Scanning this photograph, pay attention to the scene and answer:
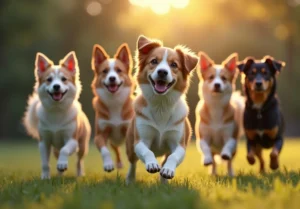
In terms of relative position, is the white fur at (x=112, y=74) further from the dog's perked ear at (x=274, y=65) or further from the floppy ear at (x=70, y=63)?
the dog's perked ear at (x=274, y=65)

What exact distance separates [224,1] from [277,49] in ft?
25.2

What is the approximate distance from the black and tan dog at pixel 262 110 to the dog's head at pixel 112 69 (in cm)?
174

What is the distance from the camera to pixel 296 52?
37.2 metres

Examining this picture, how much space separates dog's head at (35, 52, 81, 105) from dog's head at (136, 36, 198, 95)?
5.17ft

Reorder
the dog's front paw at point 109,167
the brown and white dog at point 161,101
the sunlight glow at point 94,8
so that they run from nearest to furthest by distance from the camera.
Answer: the brown and white dog at point 161,101 → the dog's front paw at point 109,167 → the sunlight glow at point 94,8

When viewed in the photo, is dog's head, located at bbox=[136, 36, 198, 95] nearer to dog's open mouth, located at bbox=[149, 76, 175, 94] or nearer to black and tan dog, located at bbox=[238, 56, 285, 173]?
dog's open mouth, located at bbox=[149, 76, 175, 94]

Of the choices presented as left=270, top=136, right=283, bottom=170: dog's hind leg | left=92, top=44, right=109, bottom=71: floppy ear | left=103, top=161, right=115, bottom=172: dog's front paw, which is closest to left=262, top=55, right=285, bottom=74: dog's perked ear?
left=270, top=136, right=283, bottom=170: dog's hind leg

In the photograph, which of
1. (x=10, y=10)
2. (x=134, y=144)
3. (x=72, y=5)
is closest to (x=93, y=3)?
(x=72, y=5)

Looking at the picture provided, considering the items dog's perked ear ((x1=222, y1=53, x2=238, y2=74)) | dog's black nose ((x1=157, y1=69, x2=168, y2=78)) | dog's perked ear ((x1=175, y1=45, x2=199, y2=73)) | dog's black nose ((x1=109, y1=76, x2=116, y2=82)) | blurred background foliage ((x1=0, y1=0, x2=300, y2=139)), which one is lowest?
dog's black nose ((x1=157, y1=69, x2=168, y2=78))

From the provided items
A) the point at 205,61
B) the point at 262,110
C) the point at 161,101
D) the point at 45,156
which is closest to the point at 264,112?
the point at 262,110

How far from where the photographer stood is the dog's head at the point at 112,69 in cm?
772

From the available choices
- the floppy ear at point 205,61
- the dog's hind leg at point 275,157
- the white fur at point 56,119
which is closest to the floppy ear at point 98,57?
the white fur at point 56,119

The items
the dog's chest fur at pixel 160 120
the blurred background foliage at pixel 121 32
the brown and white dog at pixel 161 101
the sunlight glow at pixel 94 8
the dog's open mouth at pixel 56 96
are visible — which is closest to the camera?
the brown and white dog at pixel 161 101

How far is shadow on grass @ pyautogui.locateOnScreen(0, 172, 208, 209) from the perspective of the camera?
3871 mm
